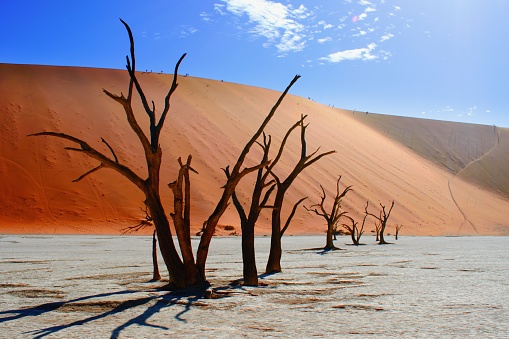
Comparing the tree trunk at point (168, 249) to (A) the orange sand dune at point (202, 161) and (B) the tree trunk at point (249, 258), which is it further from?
(A) the orange sand dune at point (202, 161)

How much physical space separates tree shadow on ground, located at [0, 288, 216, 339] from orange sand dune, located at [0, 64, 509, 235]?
21.5m

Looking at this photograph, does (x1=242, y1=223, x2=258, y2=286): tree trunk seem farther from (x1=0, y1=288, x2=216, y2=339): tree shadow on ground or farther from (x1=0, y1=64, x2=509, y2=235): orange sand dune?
(x1=0, y1=64, x2=509, y2=235): orange sand dune

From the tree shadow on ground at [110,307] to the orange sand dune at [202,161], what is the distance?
2155cm

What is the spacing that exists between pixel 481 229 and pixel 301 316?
38238mm

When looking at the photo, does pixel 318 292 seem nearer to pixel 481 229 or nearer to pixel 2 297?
pixel 2 297

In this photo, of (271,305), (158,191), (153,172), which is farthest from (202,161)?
(271,305)

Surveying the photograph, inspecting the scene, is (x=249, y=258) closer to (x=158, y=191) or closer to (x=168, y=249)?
(x=168, y=249)

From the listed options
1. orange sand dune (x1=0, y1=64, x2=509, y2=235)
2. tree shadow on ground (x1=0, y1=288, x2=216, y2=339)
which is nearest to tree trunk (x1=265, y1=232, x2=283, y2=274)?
tree shadow on ground (x1=0, y1=288, x2=216, y2=339)

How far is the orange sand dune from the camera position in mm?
29562

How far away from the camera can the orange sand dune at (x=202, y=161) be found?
29.6 metres

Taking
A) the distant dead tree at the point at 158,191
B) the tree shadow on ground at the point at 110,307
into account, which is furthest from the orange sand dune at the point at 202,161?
the tree shadow on ground at the point at 110,307

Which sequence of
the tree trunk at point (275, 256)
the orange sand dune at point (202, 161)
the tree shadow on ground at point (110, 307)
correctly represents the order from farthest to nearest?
the orange sand dune at point (202, 161) → the tree trunk at point (275, 256) → the tree shadow on ground at point (110, 307)

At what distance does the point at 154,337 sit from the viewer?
4277 millimetres

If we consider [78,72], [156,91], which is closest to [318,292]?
[156,91]
